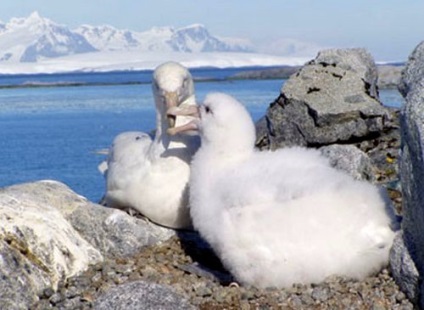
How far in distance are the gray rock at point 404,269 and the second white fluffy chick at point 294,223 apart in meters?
0.17

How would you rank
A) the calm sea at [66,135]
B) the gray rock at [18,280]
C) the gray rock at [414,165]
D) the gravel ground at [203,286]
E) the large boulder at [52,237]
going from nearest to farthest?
the gray rock at [414,165], the gravel ground at [203,286], the gray rock at [18,280], the large boulder at [52,237], the calm sea at [66,135]

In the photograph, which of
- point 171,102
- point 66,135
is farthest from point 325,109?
point 66,135

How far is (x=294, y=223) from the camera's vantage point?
→ 6777 mm

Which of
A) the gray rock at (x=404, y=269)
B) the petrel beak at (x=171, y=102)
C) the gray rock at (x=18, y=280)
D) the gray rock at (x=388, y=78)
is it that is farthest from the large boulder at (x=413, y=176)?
the gray rock at (x=388, y=78)

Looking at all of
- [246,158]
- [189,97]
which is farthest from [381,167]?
[246,158]

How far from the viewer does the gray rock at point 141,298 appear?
21.5ft

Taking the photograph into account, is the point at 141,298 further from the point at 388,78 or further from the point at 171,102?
the point at 388,78

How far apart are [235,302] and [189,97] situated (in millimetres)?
2413

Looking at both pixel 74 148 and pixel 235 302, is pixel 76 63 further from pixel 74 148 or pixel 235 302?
pixel 235 302

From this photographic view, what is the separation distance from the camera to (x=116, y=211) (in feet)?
26.3

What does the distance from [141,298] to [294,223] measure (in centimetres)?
112

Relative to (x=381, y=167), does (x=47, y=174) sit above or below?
below

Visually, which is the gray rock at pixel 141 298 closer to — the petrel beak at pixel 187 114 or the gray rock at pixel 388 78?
the petrel beak at pixel 187 114

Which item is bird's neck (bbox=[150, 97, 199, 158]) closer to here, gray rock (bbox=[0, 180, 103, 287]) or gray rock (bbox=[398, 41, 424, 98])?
gray rock (bbox=[0, 180, 103, 287])
